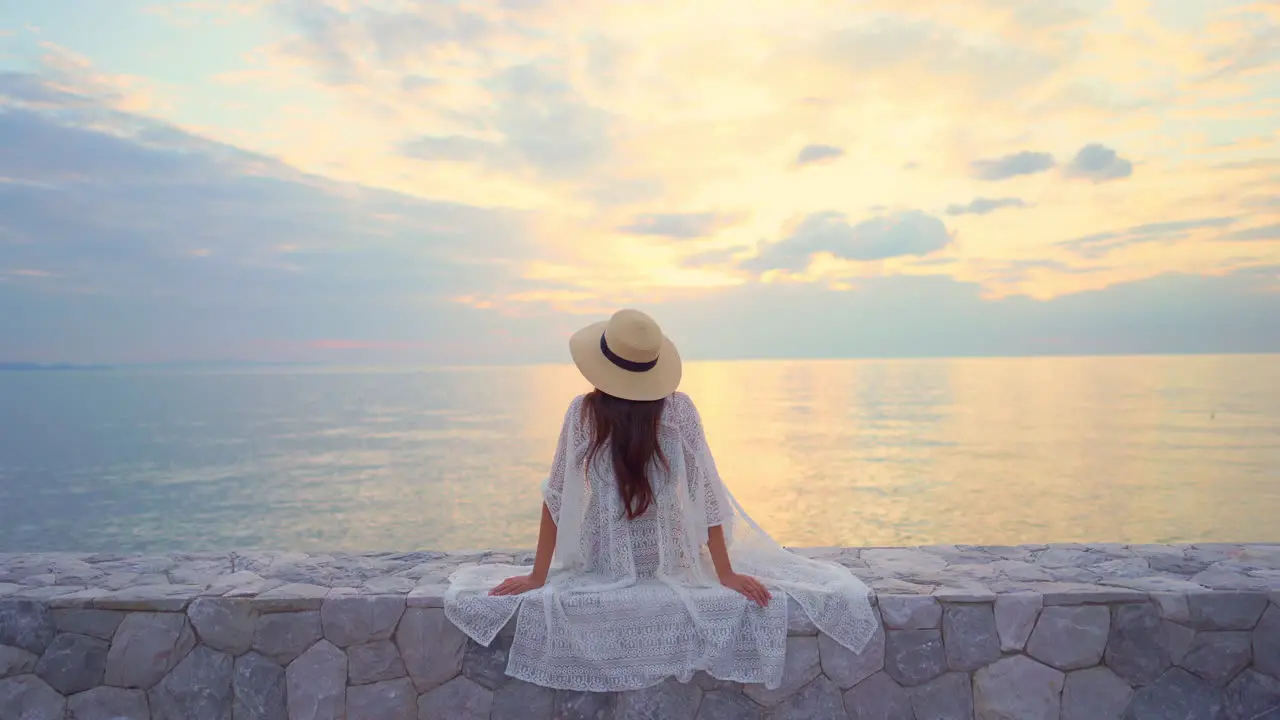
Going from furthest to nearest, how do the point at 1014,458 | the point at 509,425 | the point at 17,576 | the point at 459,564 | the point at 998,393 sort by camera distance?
the point at 998,393 → the point at 509,425 → the point at 1014,458 → the point at 459,564 → the point at 17,576

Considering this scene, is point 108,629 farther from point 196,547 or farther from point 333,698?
point 196,547

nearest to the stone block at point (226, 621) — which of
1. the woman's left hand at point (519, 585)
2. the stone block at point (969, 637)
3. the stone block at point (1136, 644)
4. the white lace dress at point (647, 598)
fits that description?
the white lace dress at point (647, 598)

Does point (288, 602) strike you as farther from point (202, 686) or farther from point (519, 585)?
point (519, 585)

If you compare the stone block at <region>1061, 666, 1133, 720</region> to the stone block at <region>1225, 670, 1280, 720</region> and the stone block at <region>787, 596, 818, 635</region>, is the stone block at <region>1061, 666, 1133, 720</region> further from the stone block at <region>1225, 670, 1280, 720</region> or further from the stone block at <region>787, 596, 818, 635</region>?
the stone block at <region>787, 596, 818, 635</region>

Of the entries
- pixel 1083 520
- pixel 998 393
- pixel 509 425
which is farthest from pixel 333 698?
pixel 998 393

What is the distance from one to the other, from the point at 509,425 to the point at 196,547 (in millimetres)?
29473

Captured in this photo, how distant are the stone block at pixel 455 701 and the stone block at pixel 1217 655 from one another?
2998 millimetres

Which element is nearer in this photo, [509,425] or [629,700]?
[629,700]

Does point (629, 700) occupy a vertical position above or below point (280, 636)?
below

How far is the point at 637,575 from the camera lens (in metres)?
3.76

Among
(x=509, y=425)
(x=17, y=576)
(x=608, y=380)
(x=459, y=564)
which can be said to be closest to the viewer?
(x=608, y=380)

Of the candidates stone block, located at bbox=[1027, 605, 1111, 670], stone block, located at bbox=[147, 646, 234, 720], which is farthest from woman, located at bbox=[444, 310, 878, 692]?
stone block, located at bbox=[147, 646, 234, 720]

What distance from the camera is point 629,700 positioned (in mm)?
3553

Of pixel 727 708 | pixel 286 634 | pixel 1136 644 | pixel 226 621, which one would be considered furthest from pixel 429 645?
pixel 1136 644
